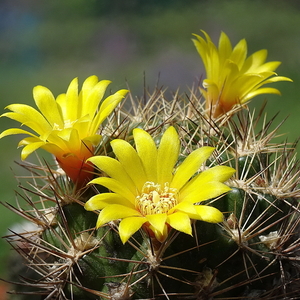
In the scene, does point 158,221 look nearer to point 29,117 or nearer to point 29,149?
point 29,149

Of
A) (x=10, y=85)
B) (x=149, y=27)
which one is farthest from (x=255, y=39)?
(x=10, y=85)

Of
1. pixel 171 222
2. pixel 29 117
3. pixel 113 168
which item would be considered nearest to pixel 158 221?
pixel 171 222

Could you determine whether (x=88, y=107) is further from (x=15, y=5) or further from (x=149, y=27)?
(x=15, y=5)

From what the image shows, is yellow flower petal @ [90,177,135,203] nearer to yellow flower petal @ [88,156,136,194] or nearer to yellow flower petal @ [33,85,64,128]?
yellow flower petal @ [88,156,136,194]

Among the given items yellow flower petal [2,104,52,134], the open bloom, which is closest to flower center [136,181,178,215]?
the open bloom

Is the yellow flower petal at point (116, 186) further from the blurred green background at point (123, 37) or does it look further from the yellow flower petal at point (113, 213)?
the blurred green background at point (123, 37)

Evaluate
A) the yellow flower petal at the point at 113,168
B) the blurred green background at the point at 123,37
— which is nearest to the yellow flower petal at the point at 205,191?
the yellow flower petal at the point at 113,168

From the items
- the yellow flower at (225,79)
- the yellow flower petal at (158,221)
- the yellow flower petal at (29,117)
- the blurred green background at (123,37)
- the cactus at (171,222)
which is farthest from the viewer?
the blurred green background at (123,37)
